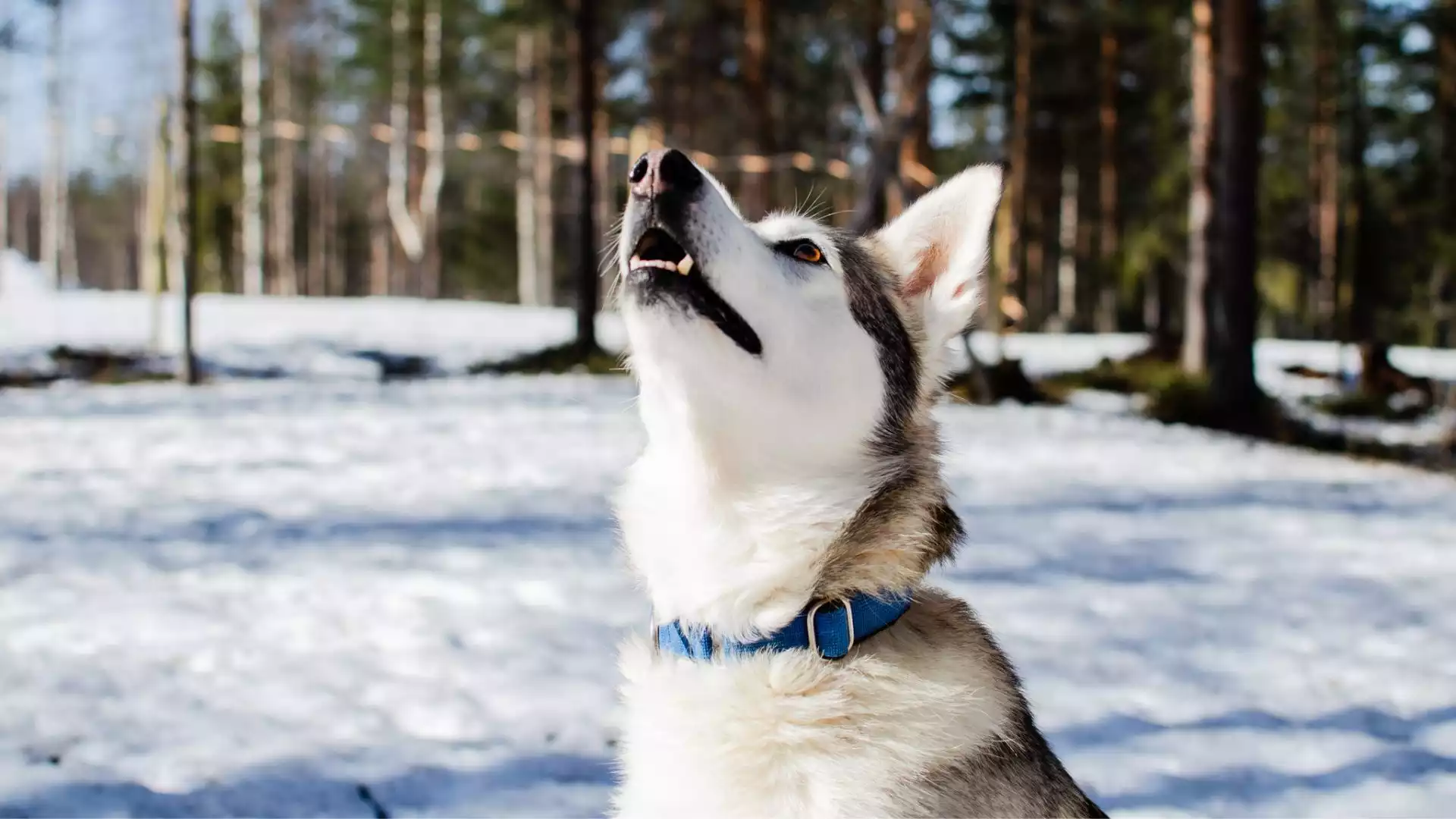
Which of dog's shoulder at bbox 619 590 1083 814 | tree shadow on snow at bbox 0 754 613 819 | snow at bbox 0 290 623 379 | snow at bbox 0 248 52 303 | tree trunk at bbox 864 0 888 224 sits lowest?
tree shadow on snow at bbox 0 754 613 819

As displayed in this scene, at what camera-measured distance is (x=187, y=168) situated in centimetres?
1225

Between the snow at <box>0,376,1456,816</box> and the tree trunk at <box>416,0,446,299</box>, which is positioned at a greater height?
the tree trunk at <box>416,0,446,299</box>

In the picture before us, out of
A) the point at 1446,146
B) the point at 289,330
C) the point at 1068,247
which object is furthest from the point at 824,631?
the point at 1446,146

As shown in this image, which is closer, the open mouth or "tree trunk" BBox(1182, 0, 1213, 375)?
the open mouth

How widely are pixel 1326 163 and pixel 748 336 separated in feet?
110

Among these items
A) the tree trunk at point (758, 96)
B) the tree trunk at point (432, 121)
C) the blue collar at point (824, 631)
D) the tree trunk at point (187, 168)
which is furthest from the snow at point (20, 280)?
the blue collar at point (824, 631)

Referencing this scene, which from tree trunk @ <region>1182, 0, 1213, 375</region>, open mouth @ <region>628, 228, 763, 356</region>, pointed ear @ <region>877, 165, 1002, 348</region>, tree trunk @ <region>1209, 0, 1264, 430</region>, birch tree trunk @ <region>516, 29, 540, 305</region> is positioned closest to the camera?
open mouth @ <region>628, 228, 763, 356</region>

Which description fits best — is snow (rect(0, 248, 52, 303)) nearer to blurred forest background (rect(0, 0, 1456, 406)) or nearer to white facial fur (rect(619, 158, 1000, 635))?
blurred forest background (rect(0, 0, 1456, 406))

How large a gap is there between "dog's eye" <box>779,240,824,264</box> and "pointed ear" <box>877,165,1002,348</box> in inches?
A: 16.7

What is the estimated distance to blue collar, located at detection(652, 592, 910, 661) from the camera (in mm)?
2246

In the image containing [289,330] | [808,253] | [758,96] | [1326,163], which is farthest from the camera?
[1326,163]

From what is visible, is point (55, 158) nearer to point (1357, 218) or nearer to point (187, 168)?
point (187, 168)

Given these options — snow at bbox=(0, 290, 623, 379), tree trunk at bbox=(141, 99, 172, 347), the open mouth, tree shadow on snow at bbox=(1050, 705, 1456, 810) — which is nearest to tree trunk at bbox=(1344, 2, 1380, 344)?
snow at bbox=(0, 290, 623, 379)

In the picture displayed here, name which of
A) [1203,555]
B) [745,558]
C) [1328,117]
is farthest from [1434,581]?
[1328,117]
